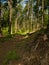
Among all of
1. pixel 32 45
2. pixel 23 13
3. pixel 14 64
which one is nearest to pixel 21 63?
pixel 14 64

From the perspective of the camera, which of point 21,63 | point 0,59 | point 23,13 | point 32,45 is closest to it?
point 21,63

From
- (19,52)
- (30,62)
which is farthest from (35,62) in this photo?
(19,52)

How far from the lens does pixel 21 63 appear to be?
24.3ft

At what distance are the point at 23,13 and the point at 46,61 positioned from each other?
41312mm

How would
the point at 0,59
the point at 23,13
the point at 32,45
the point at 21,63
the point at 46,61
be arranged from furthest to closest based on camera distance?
the point at 23,13 < the point at 0,59 < the point at 32,45 < the point at 21,63 < the point at 46,61

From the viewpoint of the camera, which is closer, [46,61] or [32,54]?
[46,61]

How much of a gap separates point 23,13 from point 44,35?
39930 mm

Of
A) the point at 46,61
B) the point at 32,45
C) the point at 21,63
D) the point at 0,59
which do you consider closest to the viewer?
the point at 46,61

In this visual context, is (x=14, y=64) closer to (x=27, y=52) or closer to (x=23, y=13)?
(x=27, y=52)

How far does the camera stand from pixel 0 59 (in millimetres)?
8664

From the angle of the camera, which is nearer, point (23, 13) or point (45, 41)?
point (45, 41)

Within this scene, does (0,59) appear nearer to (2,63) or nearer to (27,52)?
(2,63)

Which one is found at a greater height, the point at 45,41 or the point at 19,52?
the point at 45,41

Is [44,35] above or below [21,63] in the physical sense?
above
